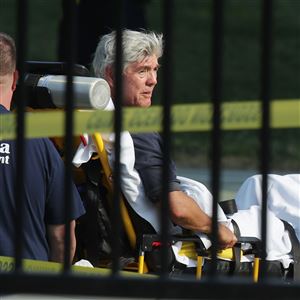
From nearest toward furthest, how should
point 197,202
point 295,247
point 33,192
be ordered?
1. point 33,192
2. point 197,202
3. point 295,247

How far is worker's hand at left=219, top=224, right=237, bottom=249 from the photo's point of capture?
5113 mm

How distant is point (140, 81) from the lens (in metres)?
5.47

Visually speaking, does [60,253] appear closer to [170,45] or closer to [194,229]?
[194,229]

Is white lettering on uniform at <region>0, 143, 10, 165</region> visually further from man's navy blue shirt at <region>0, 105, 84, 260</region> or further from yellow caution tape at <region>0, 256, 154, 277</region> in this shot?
yellow caution tape at <region>0, 256, 154, 277</region>

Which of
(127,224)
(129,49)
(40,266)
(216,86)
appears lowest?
(40,266)

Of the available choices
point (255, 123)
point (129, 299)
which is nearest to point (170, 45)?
point (255, 123)

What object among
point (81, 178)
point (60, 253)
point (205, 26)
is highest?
point (205, 26)

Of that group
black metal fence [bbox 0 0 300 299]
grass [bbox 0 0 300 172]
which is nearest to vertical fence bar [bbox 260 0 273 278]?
black metal fence [bbox 0 0 300 299]

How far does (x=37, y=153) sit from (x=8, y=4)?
16409 mm

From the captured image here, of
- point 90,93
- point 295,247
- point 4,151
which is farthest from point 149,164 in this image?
point 90,93

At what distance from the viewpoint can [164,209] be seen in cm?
324

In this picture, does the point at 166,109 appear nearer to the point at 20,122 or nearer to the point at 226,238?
the point at 20,122

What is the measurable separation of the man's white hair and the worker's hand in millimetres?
952

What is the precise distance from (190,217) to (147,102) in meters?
0.72
